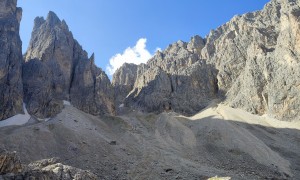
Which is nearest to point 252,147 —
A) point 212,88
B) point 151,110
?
point 151,110

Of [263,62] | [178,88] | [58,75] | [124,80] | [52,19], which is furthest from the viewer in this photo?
[124,80]

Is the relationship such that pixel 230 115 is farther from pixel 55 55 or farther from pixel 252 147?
pixel 55 55

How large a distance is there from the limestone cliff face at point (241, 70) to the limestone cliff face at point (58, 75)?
1680cm

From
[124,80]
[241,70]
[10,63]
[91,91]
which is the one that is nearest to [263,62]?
[241,70]

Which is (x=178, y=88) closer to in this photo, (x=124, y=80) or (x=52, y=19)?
(x=124, y=80)

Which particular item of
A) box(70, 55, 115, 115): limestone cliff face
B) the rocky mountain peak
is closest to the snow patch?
box(70, 55, 115, 115): limestone cliff face

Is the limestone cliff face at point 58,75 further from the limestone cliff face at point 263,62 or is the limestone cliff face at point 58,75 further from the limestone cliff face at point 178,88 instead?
the limestone cliff face at point 263,62

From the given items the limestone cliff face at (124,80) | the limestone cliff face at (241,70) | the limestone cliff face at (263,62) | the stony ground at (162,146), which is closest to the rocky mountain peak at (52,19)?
the limestone cliff face at (124,80)

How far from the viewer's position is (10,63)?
67188 millimetres

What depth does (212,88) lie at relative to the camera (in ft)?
332

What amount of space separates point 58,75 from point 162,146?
38757 millimetres

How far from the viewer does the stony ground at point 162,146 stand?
3834cm

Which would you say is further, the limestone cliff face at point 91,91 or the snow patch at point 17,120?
the limestone cliff face at point 91,91

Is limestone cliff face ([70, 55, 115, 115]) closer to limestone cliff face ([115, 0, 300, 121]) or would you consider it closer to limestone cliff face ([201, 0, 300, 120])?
limestone cliff face ([115, 0, 300, 121])
